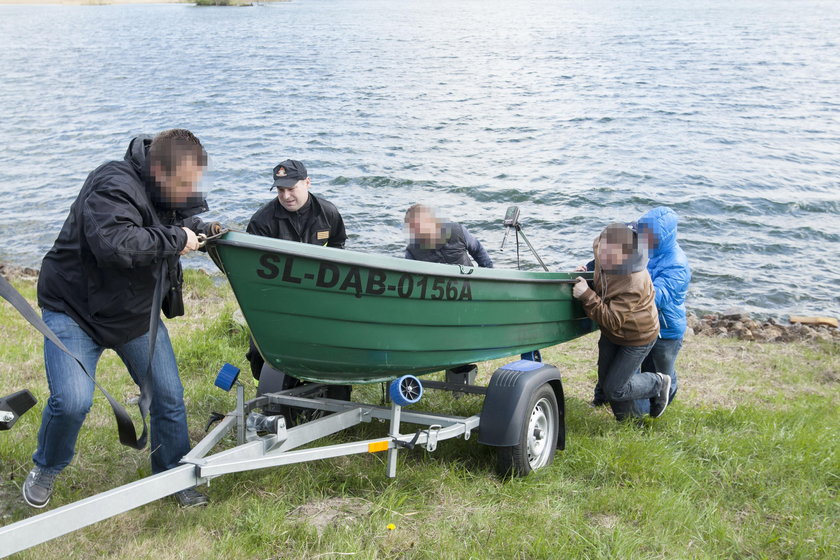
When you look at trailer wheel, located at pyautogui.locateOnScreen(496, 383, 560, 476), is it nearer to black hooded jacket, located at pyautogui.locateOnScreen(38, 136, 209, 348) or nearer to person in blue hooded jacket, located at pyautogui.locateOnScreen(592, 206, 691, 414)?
person in blue hooded jacket, located at pyautogui.locateOnScreen(592, 206, 691, 414)

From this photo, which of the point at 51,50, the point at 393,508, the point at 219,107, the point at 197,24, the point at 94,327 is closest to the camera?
the point at 94,327

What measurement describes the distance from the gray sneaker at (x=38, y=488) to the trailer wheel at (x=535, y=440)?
2.24 m

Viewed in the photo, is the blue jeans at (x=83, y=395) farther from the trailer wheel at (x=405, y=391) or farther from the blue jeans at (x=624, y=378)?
the blue jeans at (x=624, y=378)

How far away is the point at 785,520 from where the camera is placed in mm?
4070

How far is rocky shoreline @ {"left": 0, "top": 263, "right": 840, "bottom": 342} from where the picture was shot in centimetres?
888

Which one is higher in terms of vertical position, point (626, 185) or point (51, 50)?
point (51, 50)

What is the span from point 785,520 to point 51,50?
34.6m

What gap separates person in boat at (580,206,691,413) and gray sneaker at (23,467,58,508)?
11.6ft

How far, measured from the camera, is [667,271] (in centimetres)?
521

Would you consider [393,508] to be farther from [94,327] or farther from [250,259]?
[94,327]

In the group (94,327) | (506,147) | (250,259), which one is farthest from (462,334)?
(506,147)

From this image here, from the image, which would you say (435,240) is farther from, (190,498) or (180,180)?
(190,498)

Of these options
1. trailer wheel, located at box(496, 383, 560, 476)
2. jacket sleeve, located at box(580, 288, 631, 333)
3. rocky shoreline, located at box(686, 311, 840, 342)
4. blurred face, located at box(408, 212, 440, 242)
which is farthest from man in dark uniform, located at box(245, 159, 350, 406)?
rocky shoreline, located at box(686, 311, 840, 342)

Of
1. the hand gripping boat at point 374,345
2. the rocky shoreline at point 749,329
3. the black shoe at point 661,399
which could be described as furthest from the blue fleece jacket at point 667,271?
the rocky shoreline at point 749,329
